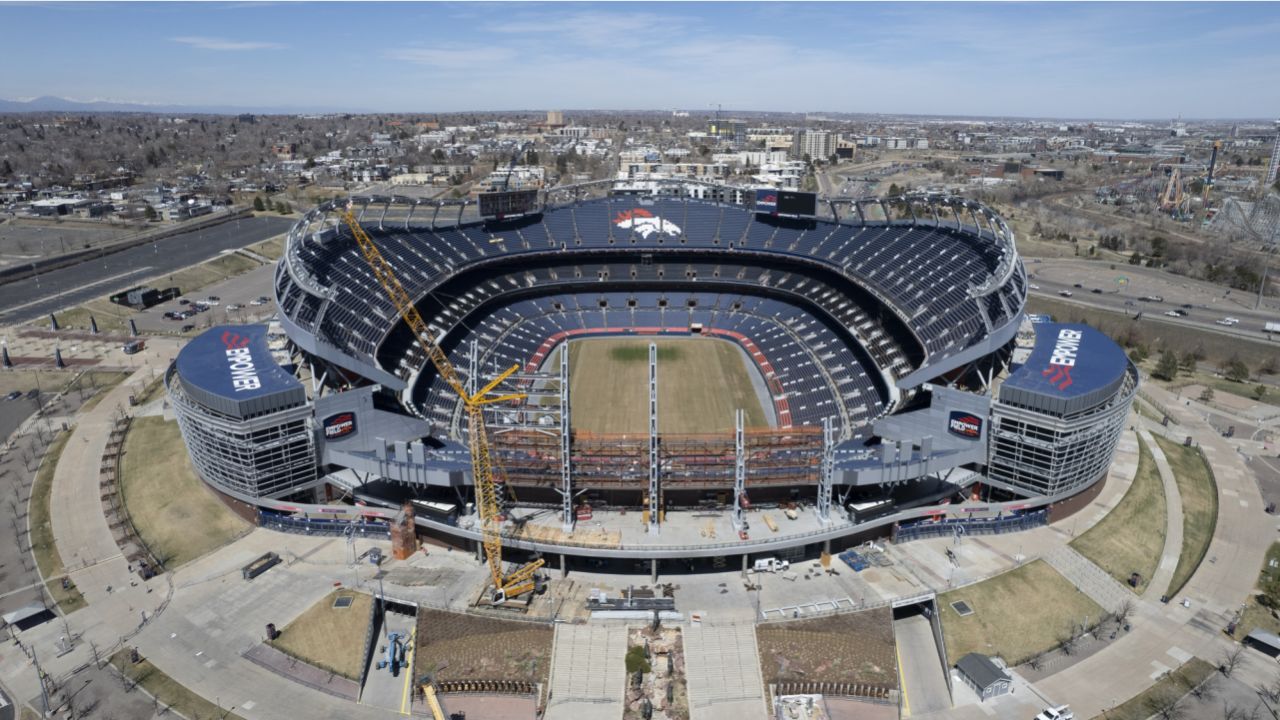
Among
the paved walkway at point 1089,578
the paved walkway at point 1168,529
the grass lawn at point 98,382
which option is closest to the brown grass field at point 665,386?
the paved walkway at point 1089,578

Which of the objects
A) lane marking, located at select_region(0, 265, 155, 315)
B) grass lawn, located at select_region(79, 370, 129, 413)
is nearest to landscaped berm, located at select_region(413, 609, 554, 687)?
grass lawn, located at select_region(79, 370, 129, 413)

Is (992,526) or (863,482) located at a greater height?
(863,482)

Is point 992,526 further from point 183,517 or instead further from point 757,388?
point 183,517

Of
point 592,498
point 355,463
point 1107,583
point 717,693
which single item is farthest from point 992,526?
point 355,463

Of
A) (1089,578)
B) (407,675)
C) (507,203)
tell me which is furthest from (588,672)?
(507,203)

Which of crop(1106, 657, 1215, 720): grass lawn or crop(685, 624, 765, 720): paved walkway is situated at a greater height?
crop(685, 624, 765, 720): paved walkway

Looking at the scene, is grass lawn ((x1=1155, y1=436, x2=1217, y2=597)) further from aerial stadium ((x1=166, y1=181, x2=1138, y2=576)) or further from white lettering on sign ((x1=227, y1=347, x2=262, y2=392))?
white lettering on sign ((x1=227, y1=347, x2=262, y2=392))

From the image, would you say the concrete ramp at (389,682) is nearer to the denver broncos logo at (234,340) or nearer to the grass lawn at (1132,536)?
the denver broncos logo at (234,340)
